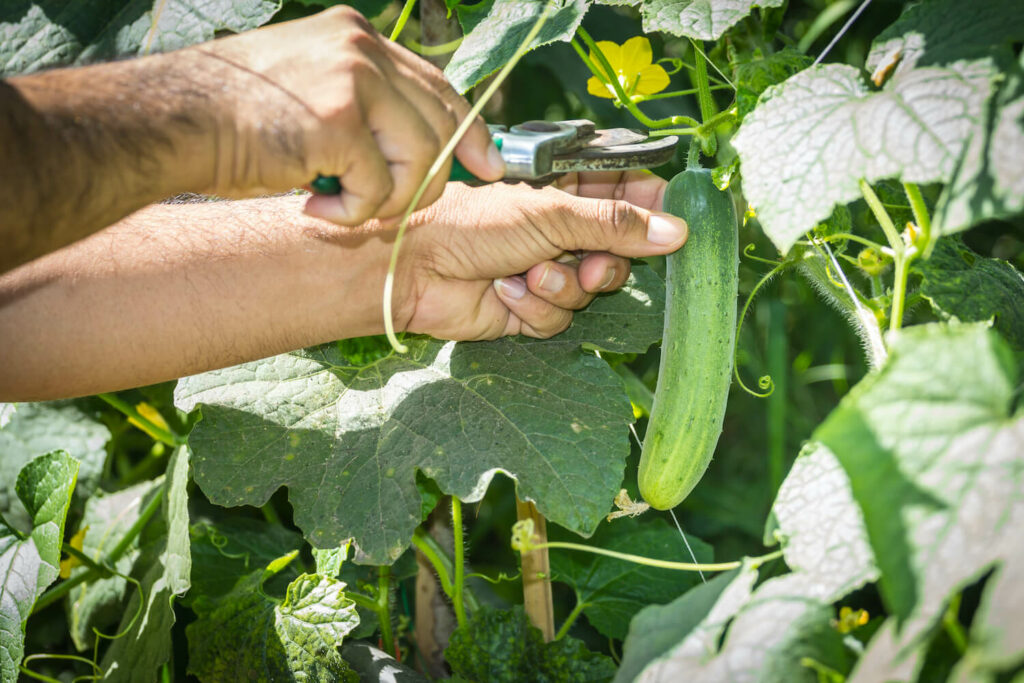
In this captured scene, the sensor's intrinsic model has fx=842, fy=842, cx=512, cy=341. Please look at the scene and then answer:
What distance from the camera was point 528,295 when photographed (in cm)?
140

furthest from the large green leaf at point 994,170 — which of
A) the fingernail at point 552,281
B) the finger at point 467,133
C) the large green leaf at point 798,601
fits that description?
the fingernail at point 552,281

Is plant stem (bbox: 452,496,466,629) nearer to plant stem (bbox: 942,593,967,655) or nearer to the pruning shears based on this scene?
the pruning shears

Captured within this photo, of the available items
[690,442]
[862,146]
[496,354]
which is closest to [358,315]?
[496,354]

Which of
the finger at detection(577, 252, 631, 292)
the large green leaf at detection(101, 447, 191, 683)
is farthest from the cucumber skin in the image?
the large green leaf at detection(101, 447, 191, 683)

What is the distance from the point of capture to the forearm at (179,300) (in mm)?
1317

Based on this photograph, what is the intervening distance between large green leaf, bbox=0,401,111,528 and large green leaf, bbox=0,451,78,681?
1.48ft

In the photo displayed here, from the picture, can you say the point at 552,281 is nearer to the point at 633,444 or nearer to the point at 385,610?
the point at 385,610

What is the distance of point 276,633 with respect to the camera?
138 centimetres

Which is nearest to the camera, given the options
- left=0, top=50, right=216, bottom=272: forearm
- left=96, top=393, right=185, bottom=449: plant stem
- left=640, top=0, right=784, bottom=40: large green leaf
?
left=0, top=50, right=216, bottom=272: forearm

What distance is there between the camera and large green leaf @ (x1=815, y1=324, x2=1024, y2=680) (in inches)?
26.2

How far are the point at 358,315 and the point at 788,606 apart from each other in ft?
2.74

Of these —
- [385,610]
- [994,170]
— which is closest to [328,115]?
[994,170]

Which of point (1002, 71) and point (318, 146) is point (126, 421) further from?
point (1002, 71)

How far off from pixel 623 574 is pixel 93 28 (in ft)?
4.56
